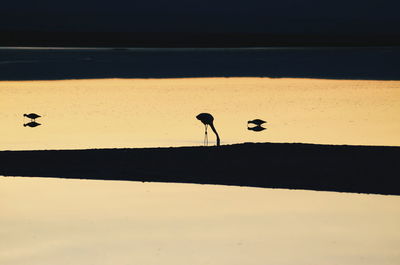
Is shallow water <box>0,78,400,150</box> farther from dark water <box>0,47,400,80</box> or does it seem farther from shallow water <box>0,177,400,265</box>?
shallow water <box>0,177,400,265</box>

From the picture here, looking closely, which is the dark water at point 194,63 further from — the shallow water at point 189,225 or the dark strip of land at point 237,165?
the shallow water at point 189,225

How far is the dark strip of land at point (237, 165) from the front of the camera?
12055 millimetres

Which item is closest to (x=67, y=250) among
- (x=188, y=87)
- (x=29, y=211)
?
(x=29, y=211)

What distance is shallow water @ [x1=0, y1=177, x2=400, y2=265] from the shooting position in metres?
8.12

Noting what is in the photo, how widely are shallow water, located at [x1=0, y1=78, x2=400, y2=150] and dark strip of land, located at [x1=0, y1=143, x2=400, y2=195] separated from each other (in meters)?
1.90

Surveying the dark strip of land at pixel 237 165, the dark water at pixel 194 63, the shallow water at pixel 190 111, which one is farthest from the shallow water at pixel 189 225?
the dark water at pixel 194 63

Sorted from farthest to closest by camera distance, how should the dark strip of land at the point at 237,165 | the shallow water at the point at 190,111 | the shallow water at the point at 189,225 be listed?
the shallow water at the point at 190,111
the dark strip of land at the point at 237,165
the shallow water at the point at 189,225

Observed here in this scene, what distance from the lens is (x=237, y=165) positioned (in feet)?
42.5

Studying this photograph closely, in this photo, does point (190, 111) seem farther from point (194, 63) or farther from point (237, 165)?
point (194, 63)

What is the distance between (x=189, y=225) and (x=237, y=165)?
146 inches

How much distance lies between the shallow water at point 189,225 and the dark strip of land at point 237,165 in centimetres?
46

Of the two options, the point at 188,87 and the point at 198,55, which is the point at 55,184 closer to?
the point at 188,87

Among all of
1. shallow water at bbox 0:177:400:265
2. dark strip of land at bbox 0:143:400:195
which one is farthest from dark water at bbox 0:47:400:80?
shallow water at bbox 0:177:400:265

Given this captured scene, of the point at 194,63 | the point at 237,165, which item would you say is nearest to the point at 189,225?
the point at 237,165
